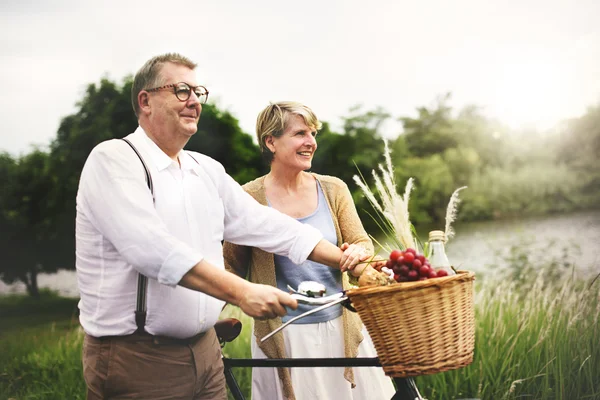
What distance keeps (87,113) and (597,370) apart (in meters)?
5.22

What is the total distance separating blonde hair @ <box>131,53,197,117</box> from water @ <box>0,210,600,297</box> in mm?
4524

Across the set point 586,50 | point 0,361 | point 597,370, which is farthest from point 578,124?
point 0,361

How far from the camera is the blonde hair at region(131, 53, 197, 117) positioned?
1938 millimetres

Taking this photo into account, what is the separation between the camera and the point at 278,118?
2.78 m

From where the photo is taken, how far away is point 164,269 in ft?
5.15

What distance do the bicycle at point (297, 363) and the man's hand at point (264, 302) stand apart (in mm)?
500

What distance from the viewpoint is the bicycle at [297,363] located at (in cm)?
186

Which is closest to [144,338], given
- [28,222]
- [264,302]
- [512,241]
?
[264,302]

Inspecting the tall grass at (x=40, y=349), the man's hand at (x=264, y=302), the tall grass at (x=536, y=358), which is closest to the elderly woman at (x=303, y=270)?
the man's hand at (x=264, y=302)

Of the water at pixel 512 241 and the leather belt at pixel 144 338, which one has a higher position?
the leather belt at pixel 144 338

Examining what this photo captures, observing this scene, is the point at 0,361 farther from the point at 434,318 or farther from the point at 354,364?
the point at 434,318

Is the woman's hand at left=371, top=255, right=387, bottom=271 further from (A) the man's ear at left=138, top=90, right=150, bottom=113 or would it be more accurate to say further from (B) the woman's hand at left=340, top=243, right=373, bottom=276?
(A) the man's ear at left=138, top=90, right=150, bottom=113

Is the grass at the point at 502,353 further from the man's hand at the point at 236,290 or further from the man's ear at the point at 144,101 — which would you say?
the man's ear at the point at 144,101

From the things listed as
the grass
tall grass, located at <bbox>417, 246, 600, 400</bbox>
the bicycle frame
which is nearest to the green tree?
the grass
